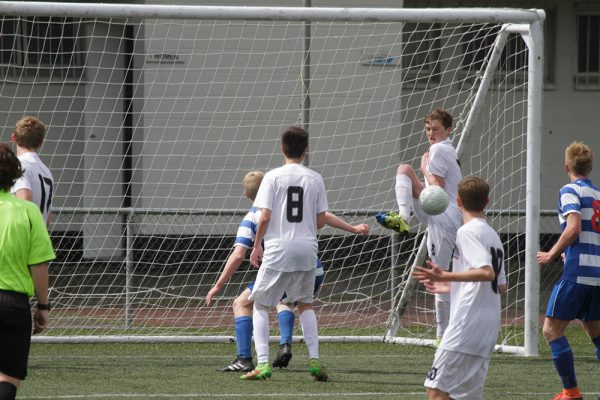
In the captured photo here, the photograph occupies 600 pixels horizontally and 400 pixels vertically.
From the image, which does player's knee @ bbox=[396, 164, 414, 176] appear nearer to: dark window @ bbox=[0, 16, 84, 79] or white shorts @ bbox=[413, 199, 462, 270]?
white shorts @ bbox=[413, 199, 462, 270]

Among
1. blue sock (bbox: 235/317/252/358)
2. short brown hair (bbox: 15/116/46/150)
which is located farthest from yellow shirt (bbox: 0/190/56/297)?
blue sock (bbox: 235/317/252/358)

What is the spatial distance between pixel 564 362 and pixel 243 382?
2380 mm

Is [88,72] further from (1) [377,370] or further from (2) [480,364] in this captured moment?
(2) [480,364]

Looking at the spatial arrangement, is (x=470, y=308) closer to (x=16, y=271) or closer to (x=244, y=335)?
(x=16, y=271)

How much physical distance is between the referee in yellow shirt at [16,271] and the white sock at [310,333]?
9.58 feet

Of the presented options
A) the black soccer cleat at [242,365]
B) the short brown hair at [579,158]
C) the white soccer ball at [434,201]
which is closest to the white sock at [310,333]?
the black soccer cleat at [242,365]

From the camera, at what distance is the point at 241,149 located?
1595 centimetres

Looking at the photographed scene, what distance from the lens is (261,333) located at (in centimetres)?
852

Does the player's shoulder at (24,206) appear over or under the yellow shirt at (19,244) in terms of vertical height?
over

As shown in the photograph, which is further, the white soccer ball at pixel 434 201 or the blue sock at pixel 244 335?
the blue sock at pixel 244 335

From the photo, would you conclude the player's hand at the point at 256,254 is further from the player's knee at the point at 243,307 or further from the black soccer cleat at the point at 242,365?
the black soccer cleat at the point at 242,365

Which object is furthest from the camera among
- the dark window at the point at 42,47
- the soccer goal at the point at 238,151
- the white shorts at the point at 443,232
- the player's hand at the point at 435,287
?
the dark window at the point at 42,47

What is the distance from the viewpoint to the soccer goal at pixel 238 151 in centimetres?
1045

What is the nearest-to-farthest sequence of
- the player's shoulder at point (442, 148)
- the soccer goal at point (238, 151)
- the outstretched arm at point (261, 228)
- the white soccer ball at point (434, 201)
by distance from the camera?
the white soccer ball at point (434, 201), the outstretched arm at point (261, 228), the player's shoulder at point (442, 148), the soccer goal at point (238, 151)
